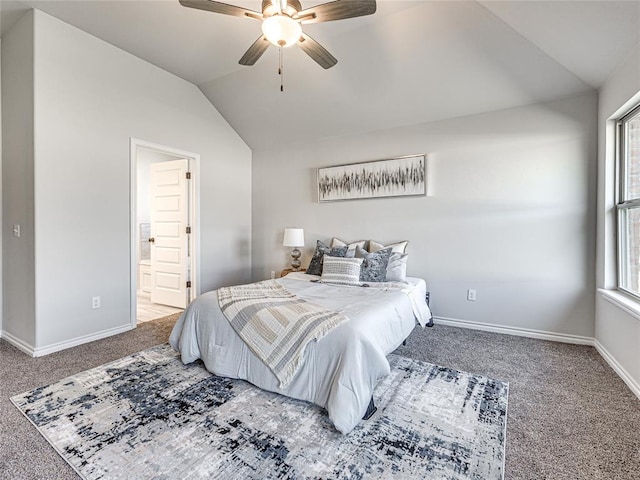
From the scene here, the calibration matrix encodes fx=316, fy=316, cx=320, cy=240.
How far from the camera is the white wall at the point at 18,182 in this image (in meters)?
2.80

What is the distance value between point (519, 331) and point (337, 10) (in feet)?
11.1

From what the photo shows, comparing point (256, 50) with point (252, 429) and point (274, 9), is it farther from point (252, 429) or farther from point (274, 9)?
point (252, 429)

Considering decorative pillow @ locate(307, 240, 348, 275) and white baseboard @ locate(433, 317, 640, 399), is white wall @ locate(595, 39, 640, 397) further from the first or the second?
decorative pillow @ locate(307, 240, 348, 275)

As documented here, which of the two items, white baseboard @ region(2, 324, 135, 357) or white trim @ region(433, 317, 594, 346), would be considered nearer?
white baseboard @ region(2, 324, 135, 357)

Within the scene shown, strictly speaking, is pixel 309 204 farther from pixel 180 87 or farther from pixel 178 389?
pixel 178 389

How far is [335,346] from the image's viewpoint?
1840mm

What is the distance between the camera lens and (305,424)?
180cm

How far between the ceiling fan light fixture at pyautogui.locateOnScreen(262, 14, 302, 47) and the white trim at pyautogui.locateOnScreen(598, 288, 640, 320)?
2934mm

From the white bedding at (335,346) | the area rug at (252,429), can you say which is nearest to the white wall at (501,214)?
the white bedding at (335,346)

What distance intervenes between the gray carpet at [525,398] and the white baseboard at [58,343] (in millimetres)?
67

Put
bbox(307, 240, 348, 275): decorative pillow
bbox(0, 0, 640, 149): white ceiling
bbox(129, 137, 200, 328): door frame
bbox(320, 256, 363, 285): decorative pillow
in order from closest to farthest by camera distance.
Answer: bbox(0, 0, 640, 149): white ceiling < bbox(320, 256, 363, 285): decorative pillow < bbox(129, 137, 200, 328): door frame < bbox(307, 240, 348, 275): decorative pillow

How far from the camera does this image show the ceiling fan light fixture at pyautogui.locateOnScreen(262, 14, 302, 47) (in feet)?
6.30

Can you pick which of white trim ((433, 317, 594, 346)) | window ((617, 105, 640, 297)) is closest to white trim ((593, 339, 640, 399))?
white trim ((433, 317, 594, 346))

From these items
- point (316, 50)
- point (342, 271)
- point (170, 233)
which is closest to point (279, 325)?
point (342, 271)
